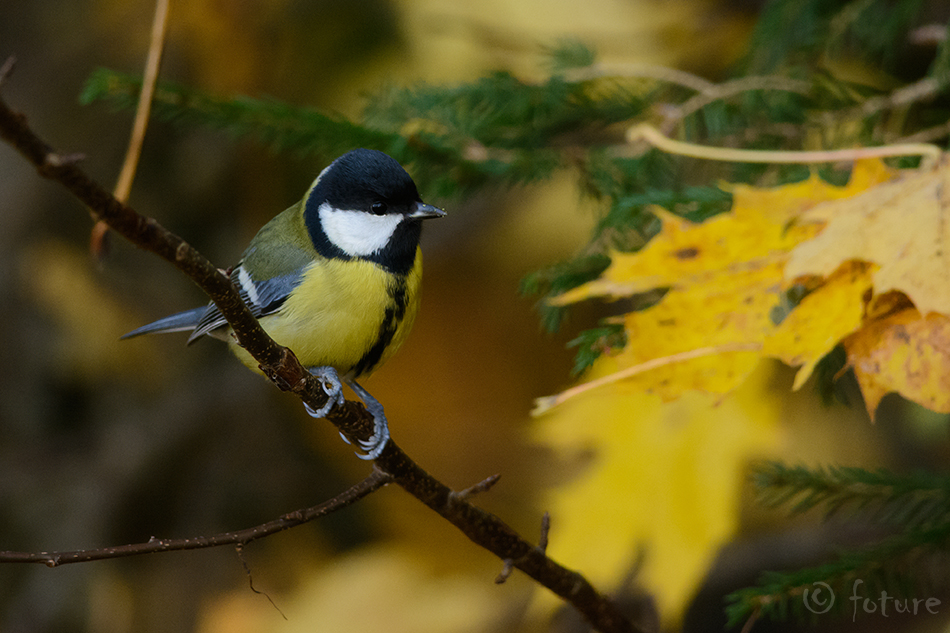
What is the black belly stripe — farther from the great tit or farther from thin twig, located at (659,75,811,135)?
thin twig, located at (659,75,811,135)

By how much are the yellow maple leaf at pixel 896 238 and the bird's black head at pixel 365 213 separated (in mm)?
327

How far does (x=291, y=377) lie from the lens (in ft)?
1.55

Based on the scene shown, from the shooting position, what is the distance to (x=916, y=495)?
664mm

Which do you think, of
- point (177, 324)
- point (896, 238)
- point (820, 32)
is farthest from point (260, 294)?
point (820, 32)

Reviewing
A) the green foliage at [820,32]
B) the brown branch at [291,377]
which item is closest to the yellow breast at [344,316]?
the brown branch at [291,377]

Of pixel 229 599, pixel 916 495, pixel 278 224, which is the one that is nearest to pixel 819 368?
pixel 916 495

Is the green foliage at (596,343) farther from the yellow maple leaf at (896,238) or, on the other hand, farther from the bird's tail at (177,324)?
the bird's tail at (177,324)

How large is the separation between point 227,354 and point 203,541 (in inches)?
32.7

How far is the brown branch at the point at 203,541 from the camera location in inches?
15.9

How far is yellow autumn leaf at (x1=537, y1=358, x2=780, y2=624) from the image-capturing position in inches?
30.1

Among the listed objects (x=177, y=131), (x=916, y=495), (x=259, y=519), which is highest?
(x=177, y=131)

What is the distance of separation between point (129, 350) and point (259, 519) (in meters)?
0.34

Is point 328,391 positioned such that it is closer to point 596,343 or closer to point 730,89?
point 596,343

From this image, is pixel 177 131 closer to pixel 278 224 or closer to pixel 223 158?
pixel 223 158
